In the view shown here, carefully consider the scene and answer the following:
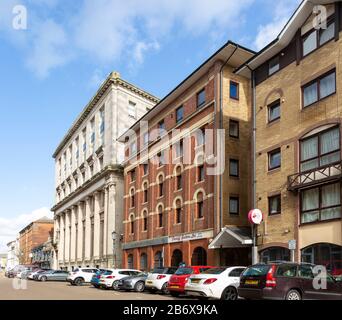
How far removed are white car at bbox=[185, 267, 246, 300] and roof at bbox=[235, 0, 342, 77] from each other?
13052 millimetres

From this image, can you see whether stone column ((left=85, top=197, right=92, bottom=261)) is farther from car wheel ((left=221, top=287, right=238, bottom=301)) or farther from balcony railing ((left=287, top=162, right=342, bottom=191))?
car wheel ((left=221, top=287, right=238, bottom=301))

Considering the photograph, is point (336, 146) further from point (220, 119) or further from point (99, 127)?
point (99, 127)

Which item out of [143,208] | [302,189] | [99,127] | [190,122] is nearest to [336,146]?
[302,189]

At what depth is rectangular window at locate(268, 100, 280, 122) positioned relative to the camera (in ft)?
89.6

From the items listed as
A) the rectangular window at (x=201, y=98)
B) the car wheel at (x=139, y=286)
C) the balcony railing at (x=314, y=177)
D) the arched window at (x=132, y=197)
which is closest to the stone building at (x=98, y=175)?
the arched window at (x=132, y=197)

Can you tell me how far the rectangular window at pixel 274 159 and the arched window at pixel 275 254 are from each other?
4.32m

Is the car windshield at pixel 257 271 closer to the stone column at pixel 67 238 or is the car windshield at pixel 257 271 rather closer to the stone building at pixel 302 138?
the stone building at pixel 302 138

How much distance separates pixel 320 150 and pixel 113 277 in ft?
47.3

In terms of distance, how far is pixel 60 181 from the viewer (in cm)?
8694

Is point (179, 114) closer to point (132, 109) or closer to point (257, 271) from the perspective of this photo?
point (132, 109)

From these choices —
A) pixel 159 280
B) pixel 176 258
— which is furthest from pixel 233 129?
A: pixel 159 280

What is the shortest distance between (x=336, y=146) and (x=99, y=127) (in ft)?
144

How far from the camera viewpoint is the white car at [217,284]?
1900 cm

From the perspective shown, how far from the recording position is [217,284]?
19078 mm
